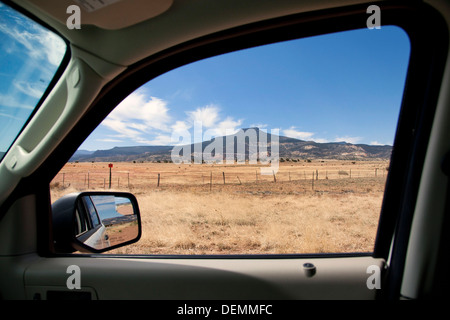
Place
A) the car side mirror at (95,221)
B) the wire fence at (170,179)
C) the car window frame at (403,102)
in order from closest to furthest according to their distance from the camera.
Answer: the car window frame at (403,102), the car side mirror at (95,221), the wire fence at (170,179)

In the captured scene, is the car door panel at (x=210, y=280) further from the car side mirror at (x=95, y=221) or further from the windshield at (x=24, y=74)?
the windshield at (x=24, y=74)

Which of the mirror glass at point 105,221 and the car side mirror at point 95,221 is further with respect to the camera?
the mirror glass at point 105,221

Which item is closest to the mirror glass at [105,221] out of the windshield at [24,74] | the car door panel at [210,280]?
the car door panel at [210,280]

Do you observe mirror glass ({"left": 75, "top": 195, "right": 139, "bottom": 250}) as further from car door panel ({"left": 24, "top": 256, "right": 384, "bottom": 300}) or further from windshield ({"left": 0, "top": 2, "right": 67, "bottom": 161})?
windshield ({"left": 0, "top": 2, "right": 67, "bottom": 161})

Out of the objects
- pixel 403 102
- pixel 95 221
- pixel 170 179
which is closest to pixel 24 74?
pixel 95 221

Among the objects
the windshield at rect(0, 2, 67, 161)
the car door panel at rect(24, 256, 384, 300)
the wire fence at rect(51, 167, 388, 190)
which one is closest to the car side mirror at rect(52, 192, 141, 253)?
the car door panel at rect(24, 256, 384, 300)

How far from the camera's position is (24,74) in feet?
5.20

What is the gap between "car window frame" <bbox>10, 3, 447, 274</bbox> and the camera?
139 cm

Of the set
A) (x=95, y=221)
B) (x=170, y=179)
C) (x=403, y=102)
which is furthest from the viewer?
(x=170, y=179)

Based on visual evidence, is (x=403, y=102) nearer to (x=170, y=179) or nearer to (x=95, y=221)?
(x=95, y=221)

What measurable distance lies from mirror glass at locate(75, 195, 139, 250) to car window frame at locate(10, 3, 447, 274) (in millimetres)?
475

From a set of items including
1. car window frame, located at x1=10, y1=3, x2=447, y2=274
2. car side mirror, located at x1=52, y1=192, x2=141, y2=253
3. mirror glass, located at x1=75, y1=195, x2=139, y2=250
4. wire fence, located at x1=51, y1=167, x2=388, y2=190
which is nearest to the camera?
car window frame, located at x1=10, y1=3, x2=447, y2=274

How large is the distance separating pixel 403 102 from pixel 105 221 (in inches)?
119

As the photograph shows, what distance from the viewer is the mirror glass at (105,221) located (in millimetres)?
2240
